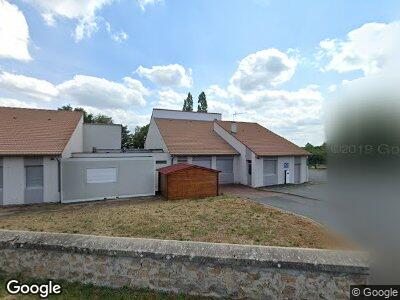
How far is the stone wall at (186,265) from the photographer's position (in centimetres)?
368

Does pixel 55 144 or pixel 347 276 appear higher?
pixel 55 144

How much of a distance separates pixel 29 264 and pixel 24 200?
13054 millimetres

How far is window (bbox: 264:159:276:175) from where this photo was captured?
22519 mm

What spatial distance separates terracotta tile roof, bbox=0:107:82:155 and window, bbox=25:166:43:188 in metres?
1.08

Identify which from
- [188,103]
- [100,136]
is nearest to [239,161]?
[100,136]

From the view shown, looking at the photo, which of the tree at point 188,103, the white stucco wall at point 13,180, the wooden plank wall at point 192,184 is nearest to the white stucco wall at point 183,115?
the wooden plank wall at point 192,184

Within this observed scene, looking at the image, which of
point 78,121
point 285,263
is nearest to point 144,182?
point 78,121

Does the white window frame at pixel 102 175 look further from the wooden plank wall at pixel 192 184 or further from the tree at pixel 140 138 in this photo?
the tree at pixel 140 138

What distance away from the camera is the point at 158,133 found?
24.6 m

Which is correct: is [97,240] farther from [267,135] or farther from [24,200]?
[267,135]

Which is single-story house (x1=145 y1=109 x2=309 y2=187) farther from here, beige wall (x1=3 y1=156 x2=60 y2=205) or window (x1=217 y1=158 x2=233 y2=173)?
beige wall (x1=3 y1=156 x2=60 y2=205)

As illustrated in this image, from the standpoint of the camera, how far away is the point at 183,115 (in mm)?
30844

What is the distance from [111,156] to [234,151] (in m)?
11.5

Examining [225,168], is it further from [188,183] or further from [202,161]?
[188,183]
